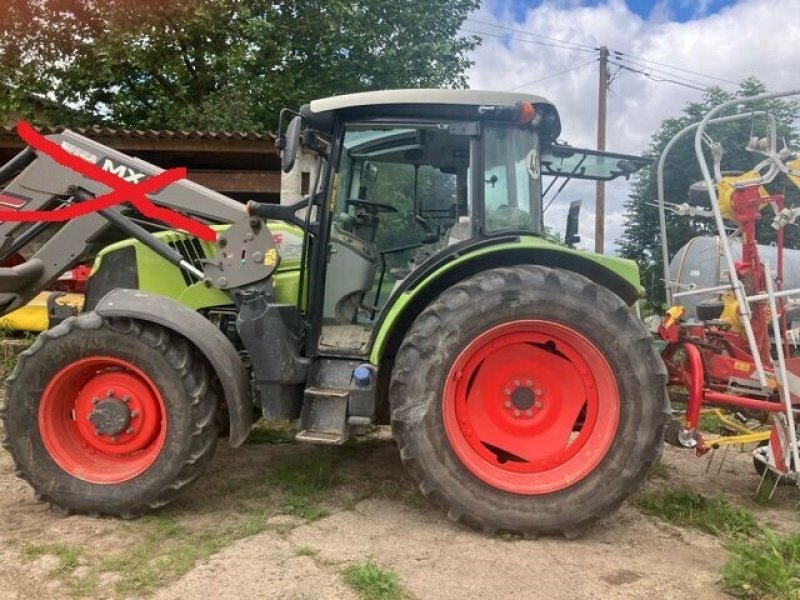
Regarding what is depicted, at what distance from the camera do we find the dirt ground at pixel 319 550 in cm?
269

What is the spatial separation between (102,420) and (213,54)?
36.4 ft

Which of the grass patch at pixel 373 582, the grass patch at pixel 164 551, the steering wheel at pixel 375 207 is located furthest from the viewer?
the steering wheel at pixel 375 207

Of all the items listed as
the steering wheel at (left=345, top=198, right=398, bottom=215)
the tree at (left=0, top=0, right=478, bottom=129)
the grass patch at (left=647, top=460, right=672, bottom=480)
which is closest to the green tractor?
the steering wheel at (left=345, top=198, right=398, bottom=215)

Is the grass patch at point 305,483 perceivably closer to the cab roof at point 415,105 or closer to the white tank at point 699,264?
the cab roof at point 415,105

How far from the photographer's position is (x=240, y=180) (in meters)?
8.29

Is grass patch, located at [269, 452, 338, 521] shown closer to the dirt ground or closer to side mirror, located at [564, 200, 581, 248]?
the dirt ground

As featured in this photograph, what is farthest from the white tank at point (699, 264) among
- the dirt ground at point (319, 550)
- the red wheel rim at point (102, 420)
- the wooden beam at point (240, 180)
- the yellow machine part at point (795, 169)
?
the red wheel rim at point (102, 420)

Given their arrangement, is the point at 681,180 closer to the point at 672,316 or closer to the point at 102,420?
the point at 672,316

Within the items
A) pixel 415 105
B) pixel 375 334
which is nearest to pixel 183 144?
pixel 415 105

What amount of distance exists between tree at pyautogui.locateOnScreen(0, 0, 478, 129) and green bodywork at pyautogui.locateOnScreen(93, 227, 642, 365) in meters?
7.92

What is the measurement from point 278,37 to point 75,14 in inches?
165

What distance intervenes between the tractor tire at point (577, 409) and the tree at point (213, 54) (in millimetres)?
9194

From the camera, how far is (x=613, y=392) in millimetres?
3232

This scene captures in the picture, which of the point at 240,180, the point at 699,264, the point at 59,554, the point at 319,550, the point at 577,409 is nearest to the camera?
the point at 59,554
